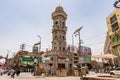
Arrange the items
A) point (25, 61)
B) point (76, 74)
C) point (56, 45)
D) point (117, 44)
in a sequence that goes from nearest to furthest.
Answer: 1. point (76, 74)
2. point (117, 44)
3. point (56, 45)
4. point (25, 61)

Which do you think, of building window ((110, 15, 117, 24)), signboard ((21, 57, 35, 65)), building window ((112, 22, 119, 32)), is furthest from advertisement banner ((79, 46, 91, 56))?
signboard ((21, 57, 35, 65))

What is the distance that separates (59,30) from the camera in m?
51.5

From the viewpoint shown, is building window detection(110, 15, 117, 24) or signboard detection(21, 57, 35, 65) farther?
signboard detection(21, 57, 35, 65)

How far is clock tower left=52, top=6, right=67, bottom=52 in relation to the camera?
5072cm

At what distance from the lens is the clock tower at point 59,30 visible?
5072cm

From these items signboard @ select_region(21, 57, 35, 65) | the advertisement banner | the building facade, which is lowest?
signboard @ select_region(21, 57, 35, 65)

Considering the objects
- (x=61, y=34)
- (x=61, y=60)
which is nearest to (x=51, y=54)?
(x=61, y=60)

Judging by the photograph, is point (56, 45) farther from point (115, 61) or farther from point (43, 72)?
point (43, 72)

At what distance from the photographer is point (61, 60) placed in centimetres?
4581

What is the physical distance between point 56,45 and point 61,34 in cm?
425

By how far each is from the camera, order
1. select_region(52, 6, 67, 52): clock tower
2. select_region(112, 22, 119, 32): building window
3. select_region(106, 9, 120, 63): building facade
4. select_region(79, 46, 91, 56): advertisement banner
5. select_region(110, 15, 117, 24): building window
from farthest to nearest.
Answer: select_region(52, 6, 67, 52): clock tower → select_region(110, 15, 117, 24): building window → select_region(112, 22, 119, 32): building window → select_region(106, 9, 120, 63): building facade → select_region(79, 46, 91, 56): advertisement banner

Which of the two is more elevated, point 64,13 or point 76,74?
point 64,13

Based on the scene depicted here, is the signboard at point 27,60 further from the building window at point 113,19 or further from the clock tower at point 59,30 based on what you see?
the building window at point 113,19

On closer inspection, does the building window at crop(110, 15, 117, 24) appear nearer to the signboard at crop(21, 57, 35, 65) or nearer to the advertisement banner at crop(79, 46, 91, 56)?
the advertisement banner at crop(79, 46, 91, 56)
